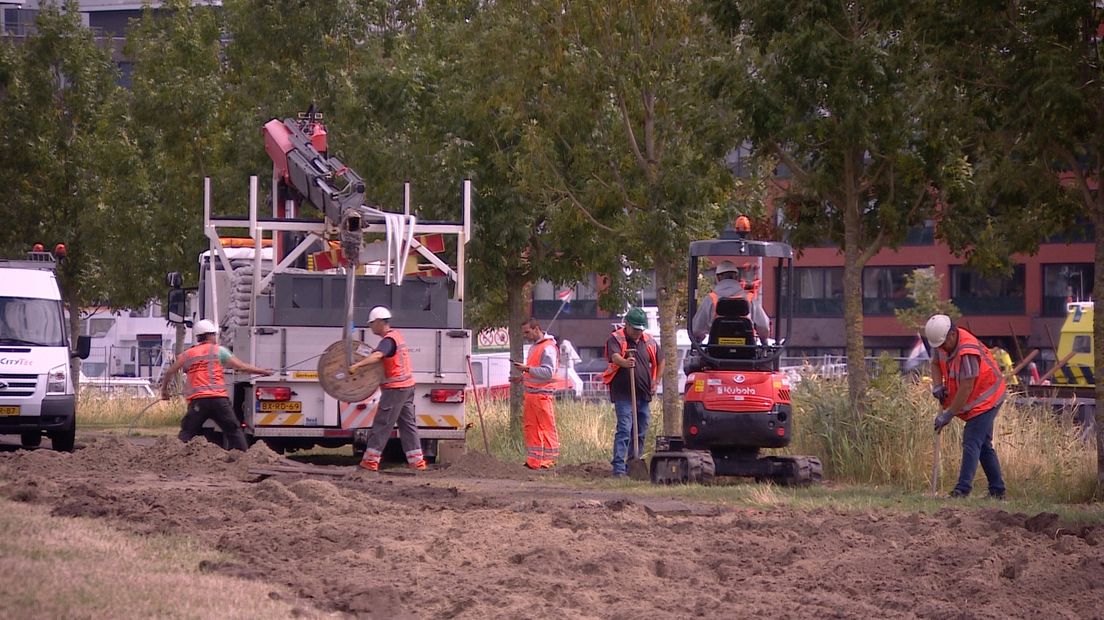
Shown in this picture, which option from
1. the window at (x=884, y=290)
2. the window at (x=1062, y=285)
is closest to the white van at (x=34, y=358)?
the window at (x=884, y=290)

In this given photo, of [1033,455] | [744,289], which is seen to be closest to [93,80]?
[744,289]

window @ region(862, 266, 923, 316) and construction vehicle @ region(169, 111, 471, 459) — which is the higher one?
window @ region(862, 266, 923, 316)

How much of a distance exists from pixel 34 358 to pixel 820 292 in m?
44.1

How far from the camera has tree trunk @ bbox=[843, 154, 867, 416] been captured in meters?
17.0

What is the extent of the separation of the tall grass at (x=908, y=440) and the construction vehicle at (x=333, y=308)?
423 centimetres

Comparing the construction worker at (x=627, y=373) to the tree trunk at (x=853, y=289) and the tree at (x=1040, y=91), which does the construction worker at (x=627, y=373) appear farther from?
the tree at (x=1040, y=91)

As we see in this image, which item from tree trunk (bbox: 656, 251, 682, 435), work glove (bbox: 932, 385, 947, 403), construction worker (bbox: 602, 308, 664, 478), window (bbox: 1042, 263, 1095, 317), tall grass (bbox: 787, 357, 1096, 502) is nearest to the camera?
work glove (bbox: 932, 385, 947, 403)

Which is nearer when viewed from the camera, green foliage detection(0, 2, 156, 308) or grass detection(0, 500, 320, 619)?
grass detection(0, 500, 320, 619)

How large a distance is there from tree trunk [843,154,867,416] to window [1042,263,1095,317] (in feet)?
137

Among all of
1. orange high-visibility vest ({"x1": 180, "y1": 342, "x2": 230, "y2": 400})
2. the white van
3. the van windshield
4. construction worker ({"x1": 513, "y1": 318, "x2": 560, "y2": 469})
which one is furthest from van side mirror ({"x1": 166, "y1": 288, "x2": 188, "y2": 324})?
construction worker ({"x1": 513, "y1": 318, "x2": 560, "y2": 469})

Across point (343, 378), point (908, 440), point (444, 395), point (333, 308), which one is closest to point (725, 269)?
point (908, 440)

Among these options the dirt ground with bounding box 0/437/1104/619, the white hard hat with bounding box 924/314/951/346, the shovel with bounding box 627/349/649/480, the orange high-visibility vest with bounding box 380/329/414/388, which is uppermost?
the white hard hat with bounding box 924/314/951/346

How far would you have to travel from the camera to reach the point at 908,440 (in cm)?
1634

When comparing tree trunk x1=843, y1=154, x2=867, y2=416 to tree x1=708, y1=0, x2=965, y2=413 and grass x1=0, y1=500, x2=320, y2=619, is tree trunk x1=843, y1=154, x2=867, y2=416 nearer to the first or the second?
tree x1=708, y1=0, x2=965, y2=413
